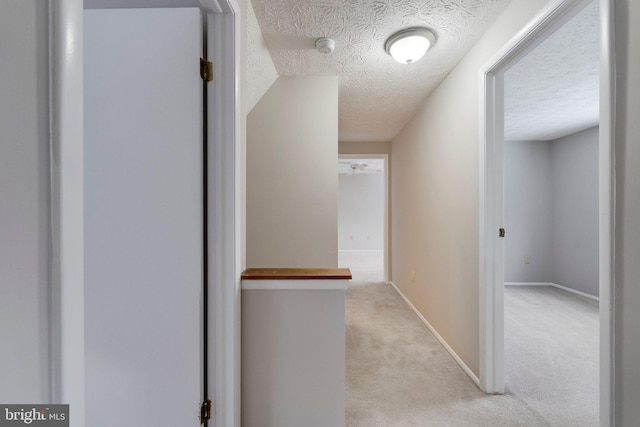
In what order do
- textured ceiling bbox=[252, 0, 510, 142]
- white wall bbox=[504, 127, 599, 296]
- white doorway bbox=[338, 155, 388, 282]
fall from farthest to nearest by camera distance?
white doorway bbox=[338, 155, 388, 282]
white wall bbox=[504, 127, 599, 296]
textured ceiling bbox=[252, 0, 510, 142]

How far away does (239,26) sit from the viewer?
1247mm

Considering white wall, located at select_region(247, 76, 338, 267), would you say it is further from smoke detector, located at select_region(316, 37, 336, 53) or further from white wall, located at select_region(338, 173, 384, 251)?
white wall, located at select_region(338, 173, 384, 251)

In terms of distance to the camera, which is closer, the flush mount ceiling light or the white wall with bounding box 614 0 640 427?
the white wall with bounding box 614 0 640 427

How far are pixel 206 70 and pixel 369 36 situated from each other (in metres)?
1.19

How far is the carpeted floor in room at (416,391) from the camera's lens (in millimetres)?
1553

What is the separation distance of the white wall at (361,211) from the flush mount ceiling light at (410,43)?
667 centimetres

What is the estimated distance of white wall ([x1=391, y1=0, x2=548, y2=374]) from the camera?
1880 mm

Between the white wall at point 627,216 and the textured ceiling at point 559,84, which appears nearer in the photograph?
the white wall at point 627,216

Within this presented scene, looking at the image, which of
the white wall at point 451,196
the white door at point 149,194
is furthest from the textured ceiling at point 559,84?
the white door at point 149,194

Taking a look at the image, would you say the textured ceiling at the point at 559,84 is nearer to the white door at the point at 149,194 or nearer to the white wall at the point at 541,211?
the white wall at the point at 541,211

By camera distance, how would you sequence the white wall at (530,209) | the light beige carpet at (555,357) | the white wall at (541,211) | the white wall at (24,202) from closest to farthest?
the white wall at (24,202) → the light beige carpet at (555,357) → the white wall at (541,211) → the white wall at (530,209)

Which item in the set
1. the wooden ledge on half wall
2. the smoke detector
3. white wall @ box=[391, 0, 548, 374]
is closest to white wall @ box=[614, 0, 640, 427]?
white wall @ box=[391, 0, 548, 374]

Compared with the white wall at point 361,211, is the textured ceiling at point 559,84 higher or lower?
higher

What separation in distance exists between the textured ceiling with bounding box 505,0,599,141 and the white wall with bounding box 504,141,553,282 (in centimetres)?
40
